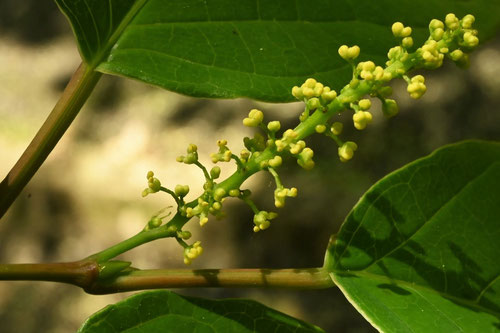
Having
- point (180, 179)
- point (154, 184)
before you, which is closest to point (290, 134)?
point (154, 184)

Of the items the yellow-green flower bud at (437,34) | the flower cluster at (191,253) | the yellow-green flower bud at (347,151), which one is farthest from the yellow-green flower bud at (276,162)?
the yellow-green flower bud at (437,34)

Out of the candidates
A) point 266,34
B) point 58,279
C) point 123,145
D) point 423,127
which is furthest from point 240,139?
point 58,279

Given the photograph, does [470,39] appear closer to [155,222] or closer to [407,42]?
[407,42]

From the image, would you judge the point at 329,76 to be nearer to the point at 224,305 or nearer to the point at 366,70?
the point at 366,70

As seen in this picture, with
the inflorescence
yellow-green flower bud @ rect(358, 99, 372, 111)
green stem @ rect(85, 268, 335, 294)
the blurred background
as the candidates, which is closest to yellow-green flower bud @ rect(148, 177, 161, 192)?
the inflorescence

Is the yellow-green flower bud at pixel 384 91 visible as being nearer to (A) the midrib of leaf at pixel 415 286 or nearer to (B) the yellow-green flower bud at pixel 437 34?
(B) the yellow-green flower bud at pixel 437 34

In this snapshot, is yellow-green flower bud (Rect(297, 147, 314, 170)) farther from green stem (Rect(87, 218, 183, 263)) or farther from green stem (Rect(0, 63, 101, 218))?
green stem (Rect(0, 63, 101, 218))
